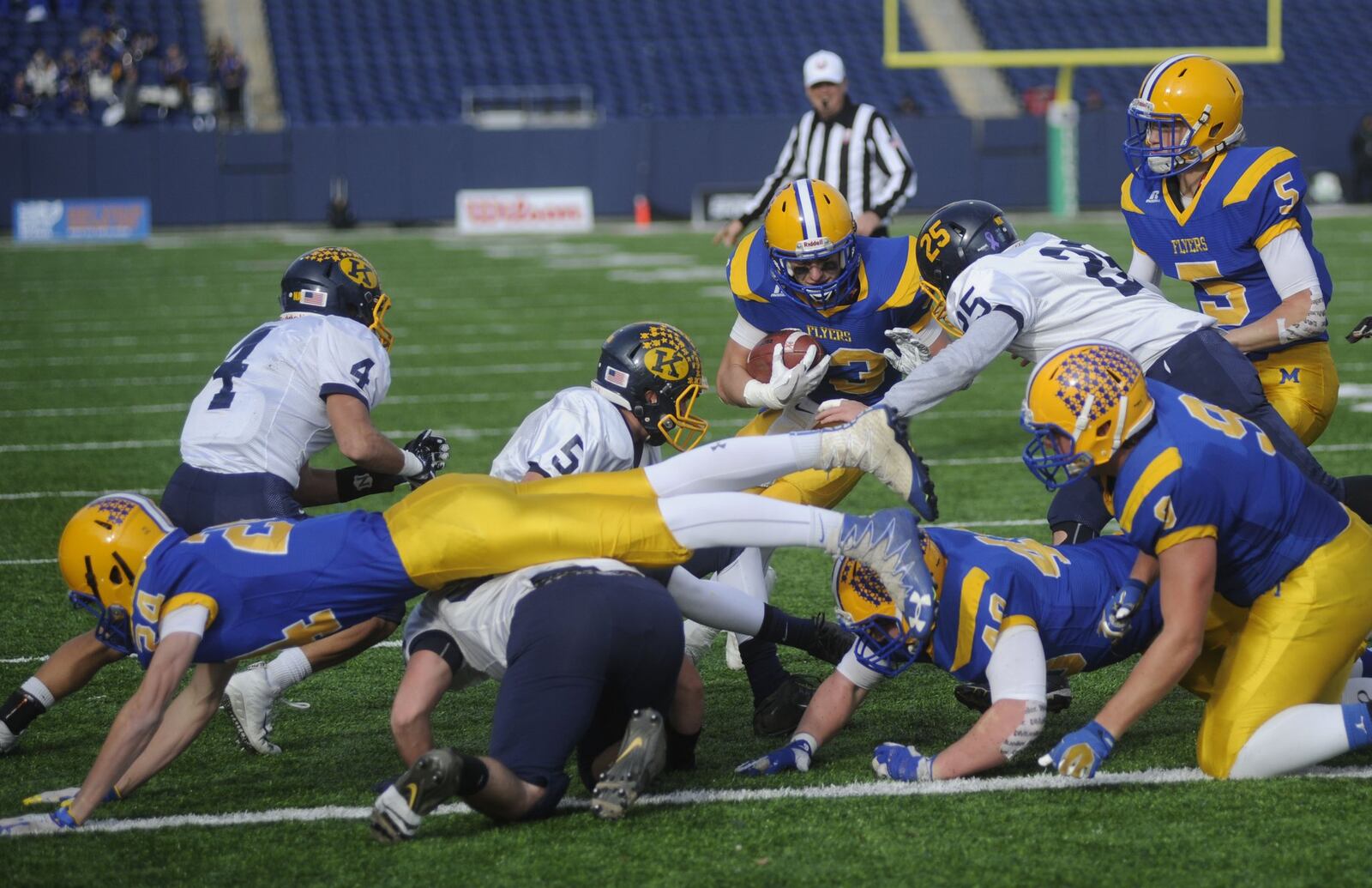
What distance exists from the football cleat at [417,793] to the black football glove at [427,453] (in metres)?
1.65

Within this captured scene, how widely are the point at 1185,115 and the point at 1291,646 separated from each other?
6.09 feet

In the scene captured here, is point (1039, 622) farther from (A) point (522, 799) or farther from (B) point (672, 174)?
(B) point (672, 174)

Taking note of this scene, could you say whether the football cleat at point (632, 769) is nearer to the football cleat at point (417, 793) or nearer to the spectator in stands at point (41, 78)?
the football cleat at point (417, 793)

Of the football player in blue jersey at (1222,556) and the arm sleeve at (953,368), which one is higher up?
the arm sleeve at (953,368)

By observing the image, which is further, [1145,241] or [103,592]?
[1145,241]

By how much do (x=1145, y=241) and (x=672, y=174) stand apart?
19.5 m

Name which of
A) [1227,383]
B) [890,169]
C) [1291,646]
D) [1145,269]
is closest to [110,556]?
[1291,646]

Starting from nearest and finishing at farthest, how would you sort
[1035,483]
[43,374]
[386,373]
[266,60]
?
[386,373], [1035,483], [43,374], [266,60]

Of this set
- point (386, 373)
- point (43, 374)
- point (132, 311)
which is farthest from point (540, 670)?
point (132, 311)

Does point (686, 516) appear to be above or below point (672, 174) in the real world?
above

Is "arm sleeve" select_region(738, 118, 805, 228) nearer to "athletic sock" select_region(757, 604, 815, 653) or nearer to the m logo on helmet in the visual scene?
the m logo on helmet

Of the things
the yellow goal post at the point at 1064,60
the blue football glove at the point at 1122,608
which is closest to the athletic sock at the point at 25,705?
the blue football glove at the point at 1122,608

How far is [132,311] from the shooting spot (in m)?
14.4

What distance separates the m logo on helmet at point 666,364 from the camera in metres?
4.45
